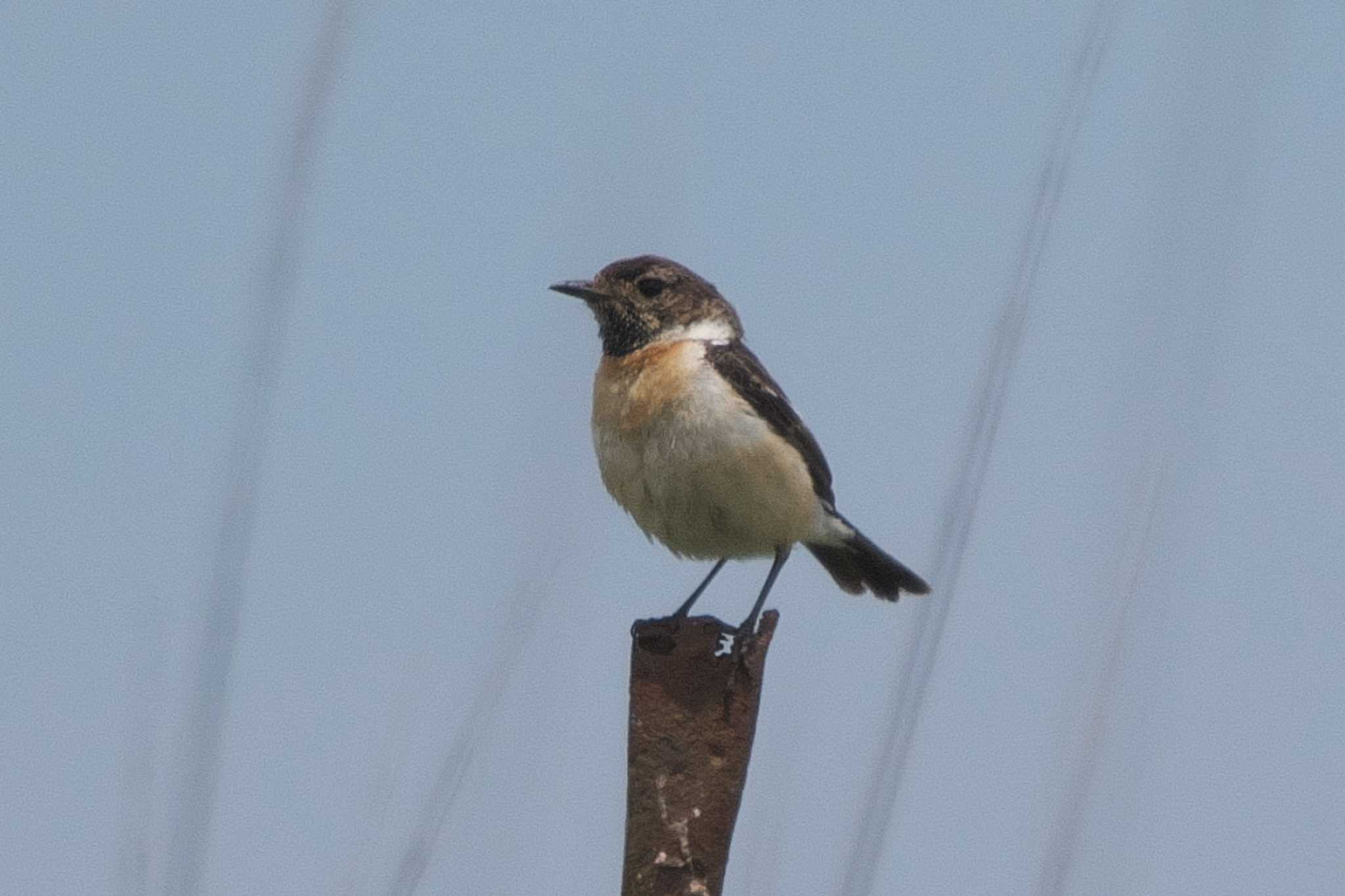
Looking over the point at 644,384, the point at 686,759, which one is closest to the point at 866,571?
the point at 644,384

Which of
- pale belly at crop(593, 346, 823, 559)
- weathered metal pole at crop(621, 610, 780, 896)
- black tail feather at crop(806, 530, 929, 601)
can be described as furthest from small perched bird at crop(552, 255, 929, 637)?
weathered metal pole at crop(621, 610, 780, 896)

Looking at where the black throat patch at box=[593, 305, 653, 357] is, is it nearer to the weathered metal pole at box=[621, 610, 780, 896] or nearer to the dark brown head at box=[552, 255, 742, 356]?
the dark brown head at box=[552, 255, 742, 356]

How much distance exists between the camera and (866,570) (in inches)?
256

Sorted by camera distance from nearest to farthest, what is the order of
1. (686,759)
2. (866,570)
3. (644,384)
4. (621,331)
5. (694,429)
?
(686,759) < (694,429) < (644,384) < (621,331) < (866,570)

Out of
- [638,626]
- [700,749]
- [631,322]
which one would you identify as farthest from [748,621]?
[700,749]

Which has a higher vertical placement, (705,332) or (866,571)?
(705,332)

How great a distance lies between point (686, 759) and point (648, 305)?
133 inches

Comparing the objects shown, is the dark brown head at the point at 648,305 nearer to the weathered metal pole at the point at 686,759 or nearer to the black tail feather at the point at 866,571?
the black tail feather at the point at 866,571

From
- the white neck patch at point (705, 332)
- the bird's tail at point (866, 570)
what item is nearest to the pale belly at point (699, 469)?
the white neck patch at point (705, 332)

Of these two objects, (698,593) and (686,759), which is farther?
(698,593)

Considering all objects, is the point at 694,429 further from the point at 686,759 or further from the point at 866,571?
the point at 686,759

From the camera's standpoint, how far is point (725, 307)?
6.13 metres

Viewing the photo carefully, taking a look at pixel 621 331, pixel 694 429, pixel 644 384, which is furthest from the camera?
pixel 621 331

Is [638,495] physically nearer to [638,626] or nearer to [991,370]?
[638,626]
